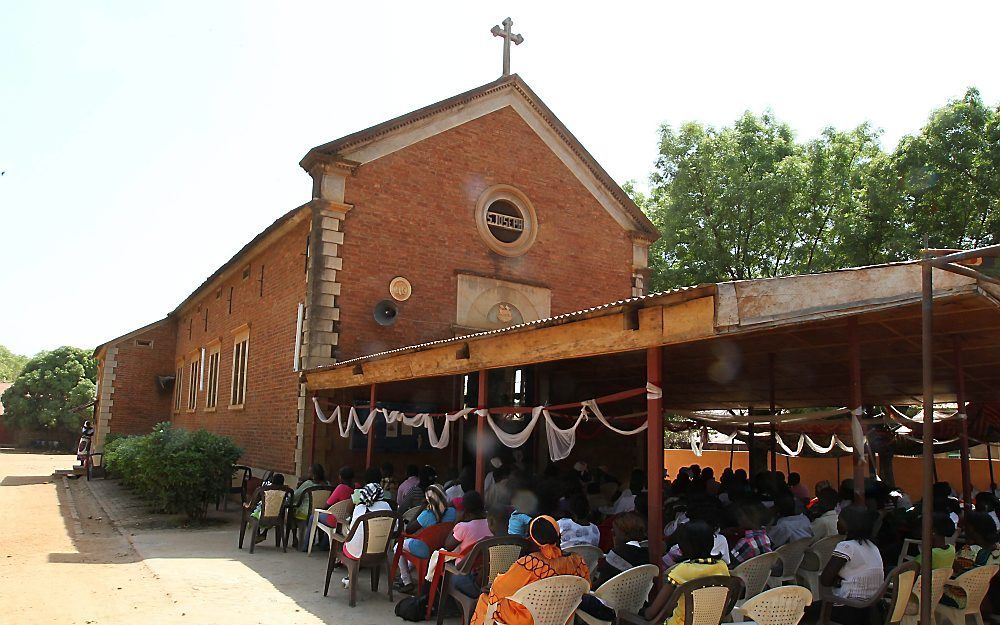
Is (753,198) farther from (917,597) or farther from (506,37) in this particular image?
(917,597)

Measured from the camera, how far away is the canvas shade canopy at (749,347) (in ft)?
17.9

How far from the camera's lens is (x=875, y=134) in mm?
21578

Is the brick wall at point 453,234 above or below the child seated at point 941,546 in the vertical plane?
above

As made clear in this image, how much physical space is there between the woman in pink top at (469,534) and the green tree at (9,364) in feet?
385

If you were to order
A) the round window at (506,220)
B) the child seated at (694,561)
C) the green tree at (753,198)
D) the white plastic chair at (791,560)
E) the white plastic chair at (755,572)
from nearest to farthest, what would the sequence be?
the child seated at (694,561) → the white plastic chair at (755,572) → the white plastic chair at (791,560) → the round window at (506,220) → the green tree at (753,198)

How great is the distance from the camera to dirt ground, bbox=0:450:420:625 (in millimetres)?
7145

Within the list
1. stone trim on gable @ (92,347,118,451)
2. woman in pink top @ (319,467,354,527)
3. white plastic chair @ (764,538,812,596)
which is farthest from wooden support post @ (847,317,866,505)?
stone trim on gable @ (92,347,118,451)

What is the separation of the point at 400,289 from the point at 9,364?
12094 centimetres

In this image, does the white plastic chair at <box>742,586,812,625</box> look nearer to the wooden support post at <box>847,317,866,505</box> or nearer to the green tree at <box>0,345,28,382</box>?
the wooden support post at <box>847,317,866,505</box>

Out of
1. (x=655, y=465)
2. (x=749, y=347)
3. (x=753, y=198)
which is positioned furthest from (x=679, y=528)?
(x=753, y=198)

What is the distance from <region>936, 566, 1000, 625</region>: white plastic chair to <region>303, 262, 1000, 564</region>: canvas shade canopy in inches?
63.0

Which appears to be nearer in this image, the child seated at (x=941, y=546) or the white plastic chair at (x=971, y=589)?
the white plastic chair at (x=971, y=589)

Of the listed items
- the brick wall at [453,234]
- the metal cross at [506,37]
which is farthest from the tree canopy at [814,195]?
the metal cross at [506,37]

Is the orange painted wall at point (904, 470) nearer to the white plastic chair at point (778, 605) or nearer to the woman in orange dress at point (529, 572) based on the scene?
the white plastic chair at point (778, 605)
